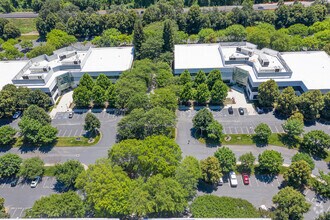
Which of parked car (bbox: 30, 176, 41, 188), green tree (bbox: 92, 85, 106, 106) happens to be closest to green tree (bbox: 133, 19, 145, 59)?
green tree (bbox: 92, 85, 106, 106)

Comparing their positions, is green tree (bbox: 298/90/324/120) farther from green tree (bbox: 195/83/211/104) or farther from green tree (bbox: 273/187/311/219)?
green tree (bbox: 273/187/311/219)

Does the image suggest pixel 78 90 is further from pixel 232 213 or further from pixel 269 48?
pixel 269 48

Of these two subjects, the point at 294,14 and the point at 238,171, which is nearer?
the point at 238,171

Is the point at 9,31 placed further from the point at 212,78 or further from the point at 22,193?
the point at 212,78

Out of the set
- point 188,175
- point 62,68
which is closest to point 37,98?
point 62,68

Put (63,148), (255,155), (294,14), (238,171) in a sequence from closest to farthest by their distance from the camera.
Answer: (238,171) < (255,155) < (63,148) < (294,14)

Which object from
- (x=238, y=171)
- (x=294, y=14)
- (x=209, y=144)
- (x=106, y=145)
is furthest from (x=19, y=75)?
(x=294, y=14)
